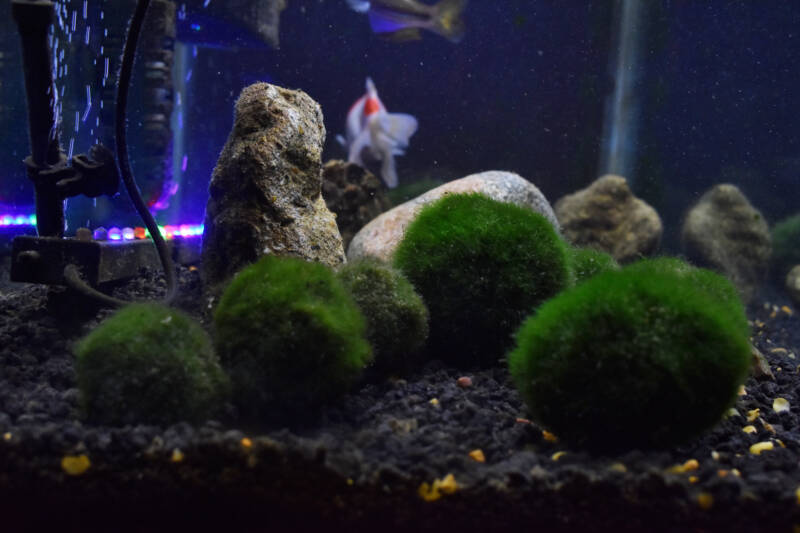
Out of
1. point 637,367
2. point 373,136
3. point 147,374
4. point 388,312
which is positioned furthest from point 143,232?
point 637,367

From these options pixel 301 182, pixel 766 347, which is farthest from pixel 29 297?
pixel 766 347

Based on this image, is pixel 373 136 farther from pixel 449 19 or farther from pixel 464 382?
pixel 464 382

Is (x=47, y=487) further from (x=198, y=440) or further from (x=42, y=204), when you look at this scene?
(x=42, y=204)

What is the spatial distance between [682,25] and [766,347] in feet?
16.6

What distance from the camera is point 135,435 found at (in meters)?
1.80

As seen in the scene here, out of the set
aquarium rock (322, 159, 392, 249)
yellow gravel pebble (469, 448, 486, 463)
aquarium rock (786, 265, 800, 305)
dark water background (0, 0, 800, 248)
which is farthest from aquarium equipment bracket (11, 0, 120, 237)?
aquarium rock (786, 265, 800, 305)

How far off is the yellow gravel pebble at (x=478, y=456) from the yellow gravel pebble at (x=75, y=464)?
1257mm

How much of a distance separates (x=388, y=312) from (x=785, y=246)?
262 inches

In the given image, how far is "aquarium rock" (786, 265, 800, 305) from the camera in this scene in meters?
6.57

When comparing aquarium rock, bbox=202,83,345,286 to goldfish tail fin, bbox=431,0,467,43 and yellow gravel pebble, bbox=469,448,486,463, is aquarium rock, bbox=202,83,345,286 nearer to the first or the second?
yellow gravel pebble, bbox=469,448,486,463


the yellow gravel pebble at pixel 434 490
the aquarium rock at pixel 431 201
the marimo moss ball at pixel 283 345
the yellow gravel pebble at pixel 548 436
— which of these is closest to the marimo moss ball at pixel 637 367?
the yellow gravel pebble at pixel 548 436

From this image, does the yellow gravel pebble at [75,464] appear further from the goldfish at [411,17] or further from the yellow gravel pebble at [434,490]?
the goldfish at [411,17]

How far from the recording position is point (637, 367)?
2.00 m

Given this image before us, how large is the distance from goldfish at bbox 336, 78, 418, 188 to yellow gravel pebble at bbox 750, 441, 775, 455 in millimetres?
5832
